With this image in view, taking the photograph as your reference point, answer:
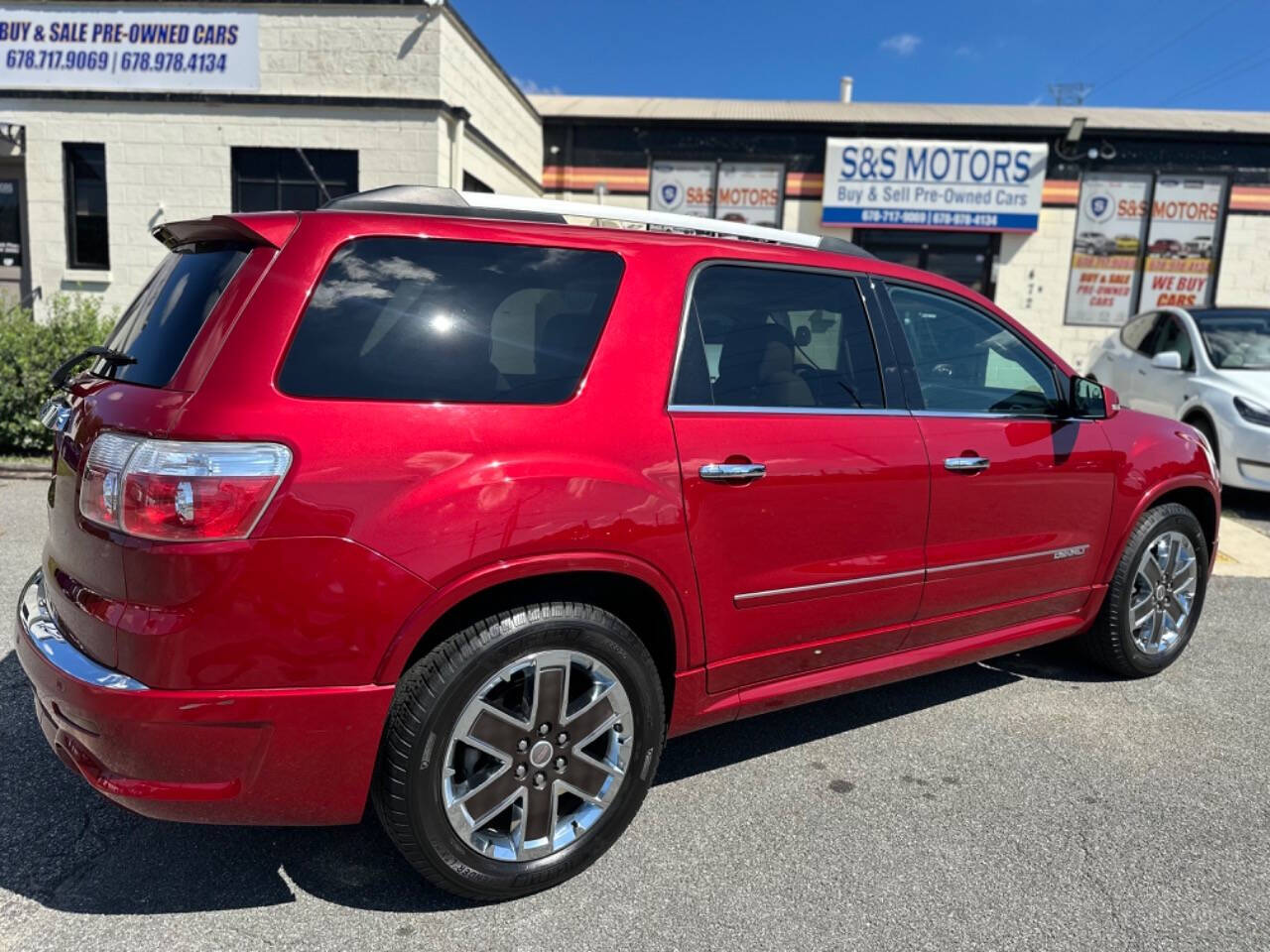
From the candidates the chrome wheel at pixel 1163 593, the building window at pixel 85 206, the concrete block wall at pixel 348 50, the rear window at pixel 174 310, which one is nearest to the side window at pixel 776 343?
the rear window at pixel 174 310

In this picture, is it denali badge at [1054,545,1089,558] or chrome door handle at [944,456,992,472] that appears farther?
denali badge at [1054,545,1089,558]

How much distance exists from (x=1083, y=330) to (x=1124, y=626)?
42.7 feet

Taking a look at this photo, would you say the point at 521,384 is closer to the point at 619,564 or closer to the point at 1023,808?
the point at 619,564

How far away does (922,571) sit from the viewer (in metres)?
Answer: 3.11

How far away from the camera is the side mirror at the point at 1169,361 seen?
804 centimetres

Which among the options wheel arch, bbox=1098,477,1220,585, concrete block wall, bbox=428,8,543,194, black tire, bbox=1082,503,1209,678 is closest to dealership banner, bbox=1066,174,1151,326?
concrete block wall, bbox=428,8,543,194

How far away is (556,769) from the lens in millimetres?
2424

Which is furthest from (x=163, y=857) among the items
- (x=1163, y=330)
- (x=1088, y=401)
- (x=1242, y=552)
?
(x=1163, y=330)

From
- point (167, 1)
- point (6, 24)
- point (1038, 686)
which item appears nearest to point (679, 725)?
point (1038, 686)

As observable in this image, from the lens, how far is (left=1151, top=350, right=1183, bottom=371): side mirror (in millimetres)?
8039

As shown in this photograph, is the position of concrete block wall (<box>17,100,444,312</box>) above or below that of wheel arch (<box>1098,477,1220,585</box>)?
above

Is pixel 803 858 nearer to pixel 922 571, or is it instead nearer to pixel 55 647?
pixel 922 571

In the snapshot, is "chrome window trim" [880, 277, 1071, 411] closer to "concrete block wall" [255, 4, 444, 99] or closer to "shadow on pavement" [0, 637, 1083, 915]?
"shadow on pavement" [0, 637, 1083, 915]

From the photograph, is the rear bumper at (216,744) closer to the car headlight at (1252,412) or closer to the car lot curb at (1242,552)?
the car lot curb at (1242,552)
